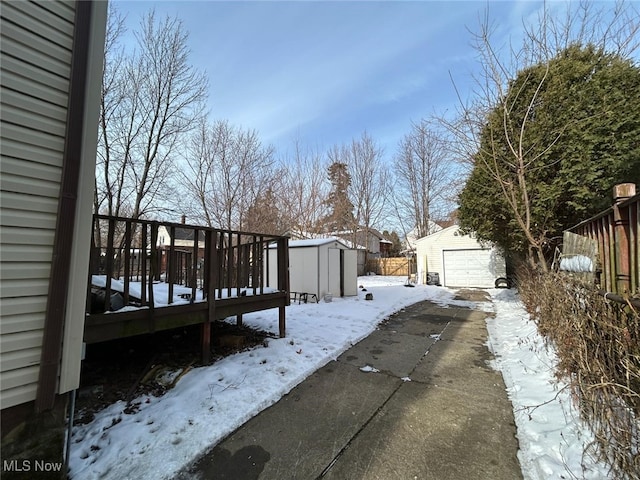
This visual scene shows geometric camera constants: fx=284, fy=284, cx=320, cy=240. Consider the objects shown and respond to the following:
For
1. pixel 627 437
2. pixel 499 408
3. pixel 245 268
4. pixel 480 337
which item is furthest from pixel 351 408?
pixel 480 337

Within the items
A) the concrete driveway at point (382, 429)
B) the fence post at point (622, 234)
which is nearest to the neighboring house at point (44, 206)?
the concrete driveway at point (382, 429)

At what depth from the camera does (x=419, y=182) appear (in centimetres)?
2225

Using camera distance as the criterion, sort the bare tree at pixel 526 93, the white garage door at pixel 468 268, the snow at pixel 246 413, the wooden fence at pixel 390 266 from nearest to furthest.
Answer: the snow at pixel 246 413, the bare tree at pixel 526 93, the white garage door at pixel 468 268, the wooden fence at pixel 390 266

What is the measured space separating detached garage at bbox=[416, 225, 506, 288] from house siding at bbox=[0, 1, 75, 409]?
1452 cm

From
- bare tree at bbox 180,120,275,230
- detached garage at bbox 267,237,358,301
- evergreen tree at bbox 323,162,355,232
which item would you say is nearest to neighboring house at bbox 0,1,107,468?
detached garage at bbox 267,237,358,301

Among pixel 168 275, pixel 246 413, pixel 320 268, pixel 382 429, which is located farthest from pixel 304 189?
pixel 382 429

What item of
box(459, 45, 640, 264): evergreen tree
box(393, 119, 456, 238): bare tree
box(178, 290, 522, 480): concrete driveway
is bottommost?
box(178, 290, 522, 480): concrete driveway

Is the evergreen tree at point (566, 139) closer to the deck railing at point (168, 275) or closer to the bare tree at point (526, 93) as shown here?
the bare tree at point (526, 93)

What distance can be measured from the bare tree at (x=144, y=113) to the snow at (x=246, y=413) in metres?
7.30

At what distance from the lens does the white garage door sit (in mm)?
14024

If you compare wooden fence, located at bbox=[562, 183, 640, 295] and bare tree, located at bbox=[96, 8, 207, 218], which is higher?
bare tree, located at bbox=[96, 8, 207, 218]

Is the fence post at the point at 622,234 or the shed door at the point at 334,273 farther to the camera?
the shed door at the point at 334,273

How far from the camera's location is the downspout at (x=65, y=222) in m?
1.92

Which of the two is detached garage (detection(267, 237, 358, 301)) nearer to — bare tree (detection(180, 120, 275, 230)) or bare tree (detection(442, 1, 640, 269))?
bare tree (detection(180, 120, 275, 230))
